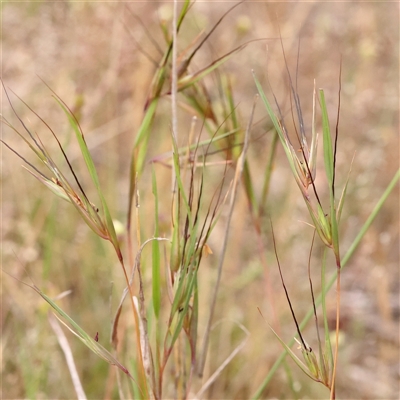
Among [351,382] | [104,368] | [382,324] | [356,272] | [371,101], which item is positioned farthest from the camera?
[371,101]

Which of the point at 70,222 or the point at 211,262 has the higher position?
the point at 70,222

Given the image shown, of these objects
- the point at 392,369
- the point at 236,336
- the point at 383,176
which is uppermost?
the point at 383,176

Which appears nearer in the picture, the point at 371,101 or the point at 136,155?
the point at 136,155

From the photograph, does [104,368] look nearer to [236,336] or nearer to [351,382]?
[236,336]

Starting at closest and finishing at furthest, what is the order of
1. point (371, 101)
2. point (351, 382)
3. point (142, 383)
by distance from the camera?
point (142, 383), point (351, 382), point (371, 101)

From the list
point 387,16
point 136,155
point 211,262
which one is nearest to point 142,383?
point 136,155

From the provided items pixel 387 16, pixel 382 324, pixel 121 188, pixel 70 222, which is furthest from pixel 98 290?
pixel 387 16

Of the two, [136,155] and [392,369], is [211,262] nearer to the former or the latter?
[392,369]
